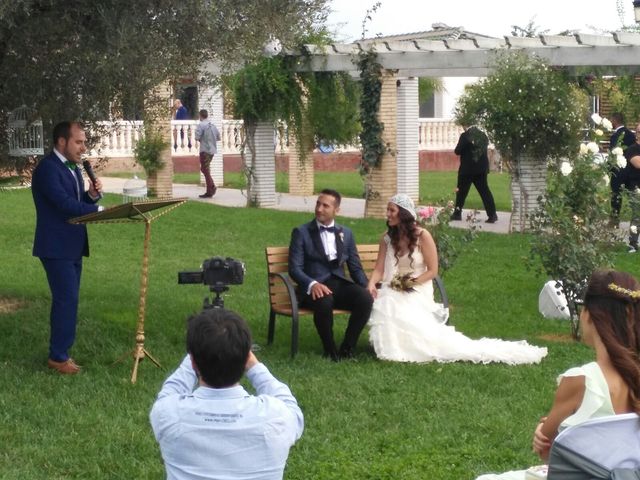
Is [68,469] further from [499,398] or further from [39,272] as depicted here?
[39,272]

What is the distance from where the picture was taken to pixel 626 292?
4.17 meters

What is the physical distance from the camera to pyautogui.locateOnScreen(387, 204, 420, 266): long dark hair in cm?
953

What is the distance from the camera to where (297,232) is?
954cm

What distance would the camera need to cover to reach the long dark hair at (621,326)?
4141mm

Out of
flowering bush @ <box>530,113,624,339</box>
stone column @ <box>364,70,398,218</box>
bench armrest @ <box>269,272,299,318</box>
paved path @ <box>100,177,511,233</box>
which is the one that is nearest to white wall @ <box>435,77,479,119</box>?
paved path @ <box>100,177,511,233</box>

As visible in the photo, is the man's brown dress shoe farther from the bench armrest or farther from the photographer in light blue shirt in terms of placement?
the photographer in light blue shirt

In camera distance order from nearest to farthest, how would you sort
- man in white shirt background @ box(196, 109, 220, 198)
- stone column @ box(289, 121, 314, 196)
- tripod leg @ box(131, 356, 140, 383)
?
tripod leg @ box(131, 356, 140, 383)
man in white shirt background @ box(196, 109, 220, 198)
stone column @ box(289, 121, 314, 196)

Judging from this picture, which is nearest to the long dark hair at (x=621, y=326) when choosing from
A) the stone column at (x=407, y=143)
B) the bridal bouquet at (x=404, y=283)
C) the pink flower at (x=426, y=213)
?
the bridal bouquet at (x=404, y=283)

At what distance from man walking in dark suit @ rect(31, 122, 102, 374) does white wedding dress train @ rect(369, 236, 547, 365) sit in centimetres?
225

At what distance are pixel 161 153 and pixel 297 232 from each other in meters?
12.1

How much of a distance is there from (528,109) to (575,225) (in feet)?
22.0

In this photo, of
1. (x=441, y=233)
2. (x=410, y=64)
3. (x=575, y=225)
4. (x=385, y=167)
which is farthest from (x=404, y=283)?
(x=385, y=167)

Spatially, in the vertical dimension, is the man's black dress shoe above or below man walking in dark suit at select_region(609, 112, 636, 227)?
below

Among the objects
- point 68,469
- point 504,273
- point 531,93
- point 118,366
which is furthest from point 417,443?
point 531,93
